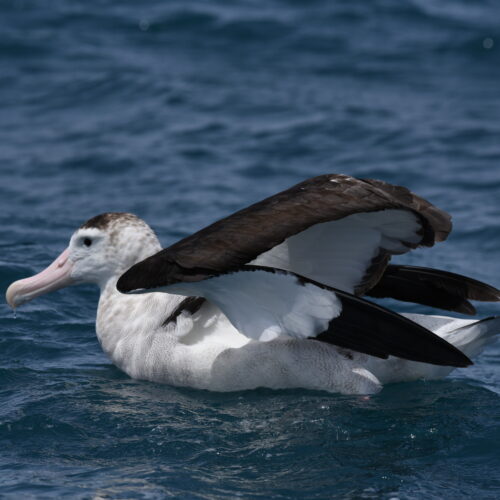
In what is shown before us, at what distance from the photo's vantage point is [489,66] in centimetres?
1570

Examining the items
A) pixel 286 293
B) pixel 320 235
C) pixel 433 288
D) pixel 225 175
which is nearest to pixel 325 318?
pixel 286 293

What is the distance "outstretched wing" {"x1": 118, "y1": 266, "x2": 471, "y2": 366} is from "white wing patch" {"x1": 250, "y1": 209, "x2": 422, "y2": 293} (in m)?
0.45

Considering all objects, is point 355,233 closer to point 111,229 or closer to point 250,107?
point 111,229

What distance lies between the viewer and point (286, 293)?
21.5ft

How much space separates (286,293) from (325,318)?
0.27 m

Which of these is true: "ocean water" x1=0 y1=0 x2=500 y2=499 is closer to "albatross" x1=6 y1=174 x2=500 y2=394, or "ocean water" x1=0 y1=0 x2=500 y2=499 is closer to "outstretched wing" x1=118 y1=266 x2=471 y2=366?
"albatross" x1=6 y1=174 x2=500 y2=394

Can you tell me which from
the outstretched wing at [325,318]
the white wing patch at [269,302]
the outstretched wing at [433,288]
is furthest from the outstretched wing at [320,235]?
the outstretched wing at [433,288]

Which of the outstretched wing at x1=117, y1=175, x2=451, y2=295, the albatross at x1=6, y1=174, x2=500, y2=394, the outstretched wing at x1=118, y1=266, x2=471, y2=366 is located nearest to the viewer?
the outstretched wing at x1=117, y1=175, x2=451, y2=295

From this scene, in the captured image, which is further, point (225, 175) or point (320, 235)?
point (225, 175)

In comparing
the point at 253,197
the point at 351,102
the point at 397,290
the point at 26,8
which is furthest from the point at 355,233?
the point at 26,8

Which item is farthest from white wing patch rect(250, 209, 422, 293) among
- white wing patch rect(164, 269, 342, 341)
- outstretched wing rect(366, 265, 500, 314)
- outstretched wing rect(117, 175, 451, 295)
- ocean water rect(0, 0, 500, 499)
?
ocean water rect(0, 0, 500, 499)

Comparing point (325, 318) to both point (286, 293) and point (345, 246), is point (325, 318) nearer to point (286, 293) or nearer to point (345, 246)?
point (286, 293)

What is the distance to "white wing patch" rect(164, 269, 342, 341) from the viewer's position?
6.45m

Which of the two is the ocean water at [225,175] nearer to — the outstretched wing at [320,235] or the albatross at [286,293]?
the albatross at [286,293]
